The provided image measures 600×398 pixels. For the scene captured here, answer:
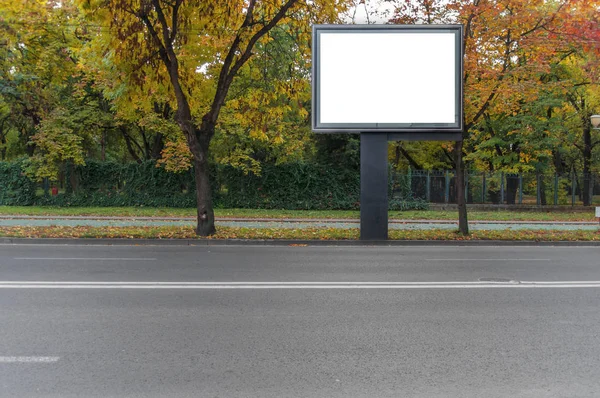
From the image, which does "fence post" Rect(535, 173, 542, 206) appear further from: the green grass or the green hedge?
the green hedge

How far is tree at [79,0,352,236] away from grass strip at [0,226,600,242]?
1.18 meters

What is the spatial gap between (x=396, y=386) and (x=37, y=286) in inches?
235

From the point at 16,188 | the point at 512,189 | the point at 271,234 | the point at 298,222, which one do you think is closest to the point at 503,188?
A: the point at 512,189

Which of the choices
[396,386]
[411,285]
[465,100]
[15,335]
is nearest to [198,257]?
[411,285]

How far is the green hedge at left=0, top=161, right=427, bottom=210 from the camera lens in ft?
88.0

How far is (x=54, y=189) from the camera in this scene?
2695cm

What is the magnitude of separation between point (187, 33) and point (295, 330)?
12.3 m

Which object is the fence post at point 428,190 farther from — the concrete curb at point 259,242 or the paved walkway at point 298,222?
the concrete curb at point 259,242

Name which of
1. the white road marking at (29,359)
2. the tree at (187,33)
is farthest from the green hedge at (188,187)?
the white road marking at (29,359)

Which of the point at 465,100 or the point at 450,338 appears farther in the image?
the point at 465,100

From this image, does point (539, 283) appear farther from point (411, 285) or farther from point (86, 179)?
point (86, 179)

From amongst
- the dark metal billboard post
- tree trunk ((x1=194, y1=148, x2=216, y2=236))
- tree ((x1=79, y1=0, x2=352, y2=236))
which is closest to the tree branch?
tree ((x1=79, y1=0, x2=352, y2=236))

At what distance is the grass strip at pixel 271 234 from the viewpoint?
14766 mm

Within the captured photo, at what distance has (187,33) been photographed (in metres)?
15.5
